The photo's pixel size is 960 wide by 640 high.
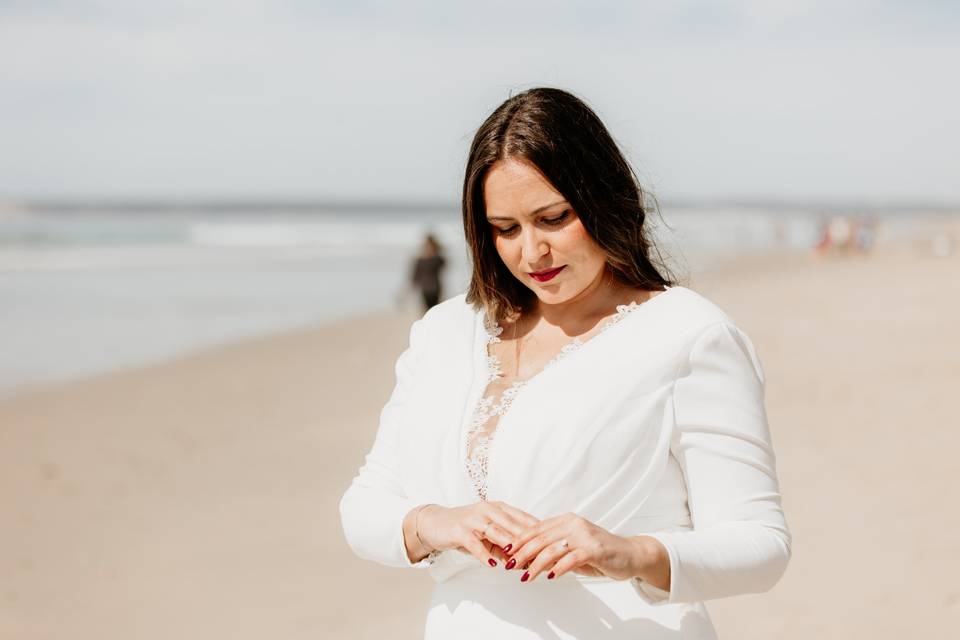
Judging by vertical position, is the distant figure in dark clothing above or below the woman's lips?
below

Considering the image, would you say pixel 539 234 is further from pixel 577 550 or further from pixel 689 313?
pixel 577 550

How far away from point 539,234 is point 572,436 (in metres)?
0.42

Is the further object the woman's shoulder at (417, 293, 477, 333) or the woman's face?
the woman's shoulder at (417, 293, 477, 333)

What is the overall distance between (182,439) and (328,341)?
5.76 metres

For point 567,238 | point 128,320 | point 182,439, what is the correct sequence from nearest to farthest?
point 567,238, point 182,439, point 128,320

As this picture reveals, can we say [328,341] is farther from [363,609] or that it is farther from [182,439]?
[363,609]

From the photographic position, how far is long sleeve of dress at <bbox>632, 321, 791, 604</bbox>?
6.44ft

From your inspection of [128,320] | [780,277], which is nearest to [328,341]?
[128,320]

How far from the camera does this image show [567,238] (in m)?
2.22

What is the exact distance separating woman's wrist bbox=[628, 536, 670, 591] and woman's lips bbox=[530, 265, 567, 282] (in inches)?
23.1

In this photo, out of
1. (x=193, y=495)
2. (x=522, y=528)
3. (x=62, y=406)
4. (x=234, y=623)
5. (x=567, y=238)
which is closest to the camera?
(x=522, y=528)

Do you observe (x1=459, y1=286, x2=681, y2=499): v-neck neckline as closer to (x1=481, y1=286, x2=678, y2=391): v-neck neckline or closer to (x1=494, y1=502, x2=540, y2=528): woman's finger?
(x1=481, y1=286, x2=678, y2=391): v-neck neckline

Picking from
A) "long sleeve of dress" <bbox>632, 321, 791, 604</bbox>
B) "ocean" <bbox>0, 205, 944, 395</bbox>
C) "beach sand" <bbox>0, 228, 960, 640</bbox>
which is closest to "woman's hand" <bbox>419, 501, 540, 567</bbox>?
"long sleeve of dress" <bbox>632, 321, 791, 604</bbox>

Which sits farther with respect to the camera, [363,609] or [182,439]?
[182,439]
